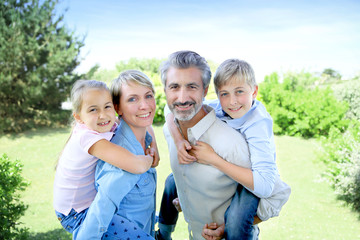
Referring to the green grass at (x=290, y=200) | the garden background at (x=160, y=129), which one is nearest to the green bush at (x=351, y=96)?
the garden background at (x=160, y=129)

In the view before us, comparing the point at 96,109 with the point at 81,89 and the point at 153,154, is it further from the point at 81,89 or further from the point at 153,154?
the point at 153,154

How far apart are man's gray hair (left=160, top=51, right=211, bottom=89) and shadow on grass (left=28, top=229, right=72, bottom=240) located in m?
3.98

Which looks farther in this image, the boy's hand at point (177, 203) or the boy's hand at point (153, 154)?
Answer: the boy's hand at point (177, 203)

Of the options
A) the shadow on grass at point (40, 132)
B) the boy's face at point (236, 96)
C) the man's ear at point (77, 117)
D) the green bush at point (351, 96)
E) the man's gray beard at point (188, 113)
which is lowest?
the shadow on grass at point (40, 132)

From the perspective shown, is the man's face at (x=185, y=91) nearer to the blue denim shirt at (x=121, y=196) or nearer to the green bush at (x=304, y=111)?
the blue denim shirt at (x=121, y=196)

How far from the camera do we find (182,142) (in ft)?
7.38

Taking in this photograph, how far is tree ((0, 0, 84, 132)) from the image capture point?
12.0m

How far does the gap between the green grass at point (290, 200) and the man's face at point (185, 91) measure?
282cm

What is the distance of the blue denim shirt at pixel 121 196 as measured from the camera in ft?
6.30

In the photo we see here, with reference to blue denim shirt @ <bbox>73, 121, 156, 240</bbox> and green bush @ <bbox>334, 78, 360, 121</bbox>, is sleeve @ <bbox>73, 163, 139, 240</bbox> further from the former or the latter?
green bush @ <bbox>334, 78, 360, 121</bbox>

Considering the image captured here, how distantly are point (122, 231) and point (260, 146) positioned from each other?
1066mm

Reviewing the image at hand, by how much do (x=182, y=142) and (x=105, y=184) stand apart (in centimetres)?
62

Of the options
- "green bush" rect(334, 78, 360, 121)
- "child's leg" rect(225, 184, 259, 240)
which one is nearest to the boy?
"child's leg" rect(225, 184, 259, 240)

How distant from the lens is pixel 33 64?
42.0ft
